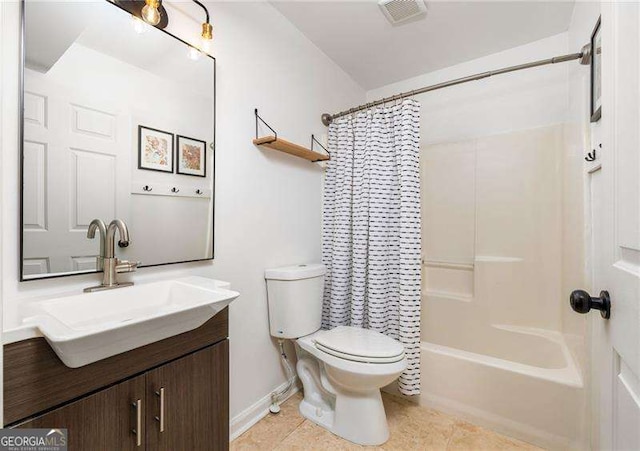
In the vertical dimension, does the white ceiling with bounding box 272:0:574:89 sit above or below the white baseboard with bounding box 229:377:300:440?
above

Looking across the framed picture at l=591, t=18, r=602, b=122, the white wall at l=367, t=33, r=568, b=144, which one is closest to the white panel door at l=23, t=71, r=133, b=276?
the framed picture at l=591, t=18, r=602, b=122

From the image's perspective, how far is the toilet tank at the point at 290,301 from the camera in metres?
1.70

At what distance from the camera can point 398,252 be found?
6.14 feet

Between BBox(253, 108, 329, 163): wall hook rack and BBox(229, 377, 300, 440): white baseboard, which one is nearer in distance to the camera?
BBox(229, 377, 300, 440): white baseboard

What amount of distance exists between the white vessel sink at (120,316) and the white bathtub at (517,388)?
1455 mm

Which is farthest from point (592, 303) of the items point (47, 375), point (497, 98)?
point (497, 98)

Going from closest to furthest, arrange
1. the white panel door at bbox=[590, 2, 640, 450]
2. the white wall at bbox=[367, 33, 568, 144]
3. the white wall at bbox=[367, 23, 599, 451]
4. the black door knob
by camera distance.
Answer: the white panel door at bbox=[590, 2, 640, 450] → the black door knob → the white wall at bbox=[367, 23, 599, 451] → the white wall at bbox=[367, 33, 568, 144]

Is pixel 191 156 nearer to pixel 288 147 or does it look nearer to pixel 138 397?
pixel 288 147

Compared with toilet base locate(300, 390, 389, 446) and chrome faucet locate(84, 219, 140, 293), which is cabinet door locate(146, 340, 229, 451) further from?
toilet base locate(300, 390, 389, 446)

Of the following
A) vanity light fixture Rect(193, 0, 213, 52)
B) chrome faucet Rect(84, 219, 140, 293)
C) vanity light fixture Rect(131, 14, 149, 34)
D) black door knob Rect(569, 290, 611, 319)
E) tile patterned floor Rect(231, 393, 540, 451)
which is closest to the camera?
black door knob Rect(569, 290, 611, 319)

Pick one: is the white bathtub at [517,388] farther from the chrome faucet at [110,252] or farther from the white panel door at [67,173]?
the white panel door at [67,173]

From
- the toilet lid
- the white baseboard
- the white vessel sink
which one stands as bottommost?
the white baseboard

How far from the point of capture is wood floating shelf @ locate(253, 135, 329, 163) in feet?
5.33

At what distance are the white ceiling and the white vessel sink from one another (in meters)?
1.72
